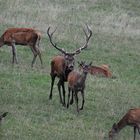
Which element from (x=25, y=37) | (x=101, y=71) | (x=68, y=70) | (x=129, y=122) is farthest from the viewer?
(x=25, y=37)

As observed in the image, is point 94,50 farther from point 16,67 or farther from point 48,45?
point 16,67

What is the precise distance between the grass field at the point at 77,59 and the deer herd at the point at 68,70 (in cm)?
30

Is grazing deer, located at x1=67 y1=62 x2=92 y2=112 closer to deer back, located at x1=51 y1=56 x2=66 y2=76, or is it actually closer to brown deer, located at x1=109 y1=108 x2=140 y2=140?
deer back, located at x1=51 y1=56 x2=66 y2=76

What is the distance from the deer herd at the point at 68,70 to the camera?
1387cm

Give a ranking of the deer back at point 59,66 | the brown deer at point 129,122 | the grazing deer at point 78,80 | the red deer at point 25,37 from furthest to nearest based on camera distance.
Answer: the red deer at point 25,37
the deer back at point 59,66
the grazing deer at point 78,80
the brown deer at point 129,122

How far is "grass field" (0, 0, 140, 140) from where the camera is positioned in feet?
46.5

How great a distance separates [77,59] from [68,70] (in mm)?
6345

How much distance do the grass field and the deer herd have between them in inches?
11.6

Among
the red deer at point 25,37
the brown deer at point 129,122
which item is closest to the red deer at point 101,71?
the red deer at point 25,37

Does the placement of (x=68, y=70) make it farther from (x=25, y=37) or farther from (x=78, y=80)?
(x=25, y=37)

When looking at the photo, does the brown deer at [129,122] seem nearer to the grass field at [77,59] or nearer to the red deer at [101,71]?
the grass field at [77,59]

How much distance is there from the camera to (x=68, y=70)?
1638 cm

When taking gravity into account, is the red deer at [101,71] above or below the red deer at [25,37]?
below

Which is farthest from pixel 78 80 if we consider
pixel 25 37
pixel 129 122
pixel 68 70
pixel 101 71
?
pixel 25 37
